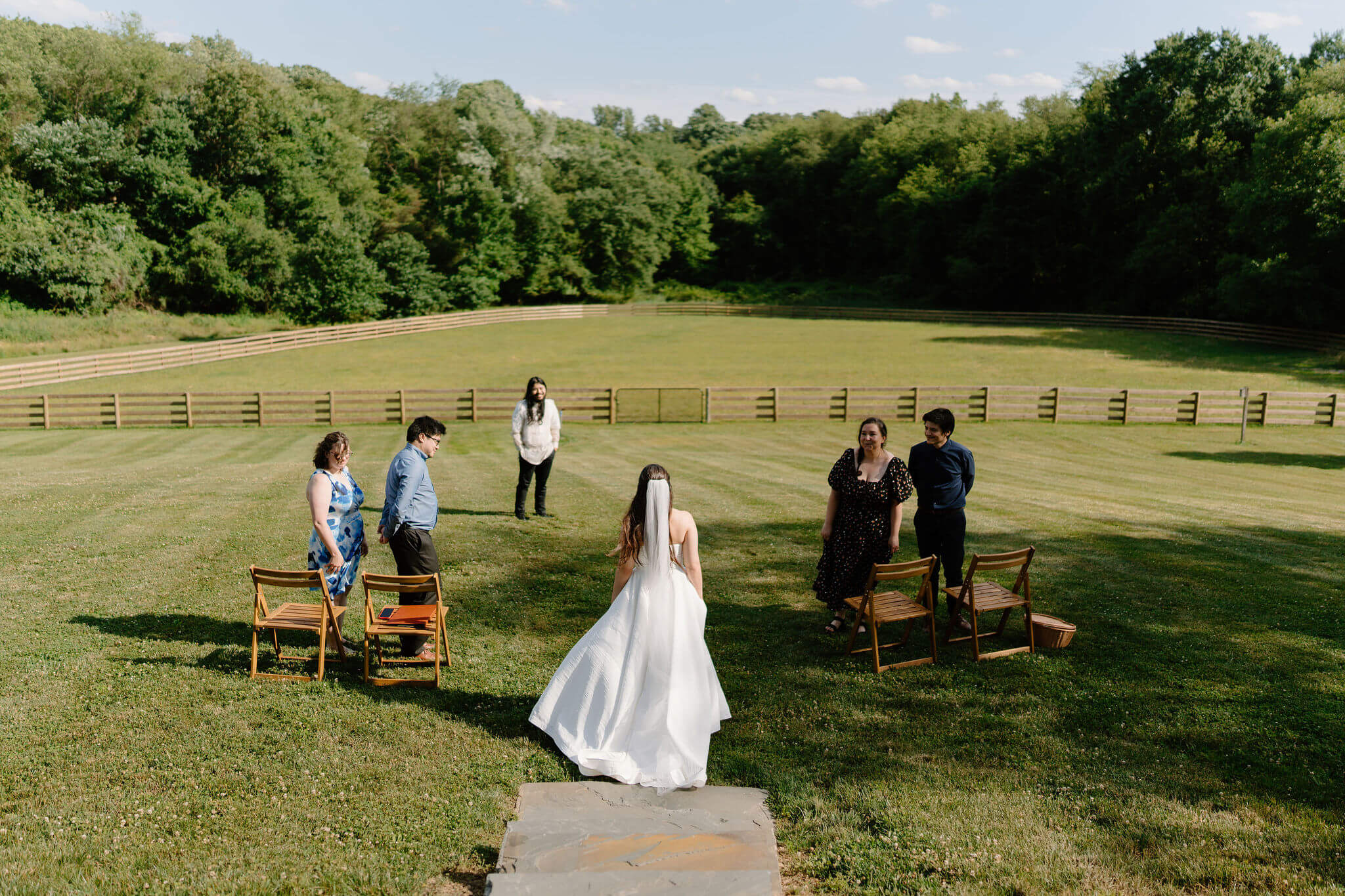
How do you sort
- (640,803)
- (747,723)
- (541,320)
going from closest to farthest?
(640,803), (747,723), (541,320)

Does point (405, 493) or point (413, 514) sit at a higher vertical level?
point (405, 493)

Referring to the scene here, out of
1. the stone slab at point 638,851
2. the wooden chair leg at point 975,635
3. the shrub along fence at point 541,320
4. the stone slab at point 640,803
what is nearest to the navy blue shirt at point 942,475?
the wooden chair leg at point 975,635

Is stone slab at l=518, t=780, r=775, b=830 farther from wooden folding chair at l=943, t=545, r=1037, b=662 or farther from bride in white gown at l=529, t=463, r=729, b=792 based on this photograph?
wooden folding chair at l=943, t=545, r=1037, b=662

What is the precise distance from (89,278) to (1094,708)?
52259 millimetres

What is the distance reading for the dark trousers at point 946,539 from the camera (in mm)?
8016

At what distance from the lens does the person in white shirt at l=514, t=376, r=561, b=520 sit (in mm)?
11965

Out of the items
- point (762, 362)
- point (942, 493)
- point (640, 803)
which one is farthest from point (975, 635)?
point (762, 362)

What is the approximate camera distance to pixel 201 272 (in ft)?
170

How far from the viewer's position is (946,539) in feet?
26.5

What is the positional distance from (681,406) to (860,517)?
69.8 feet

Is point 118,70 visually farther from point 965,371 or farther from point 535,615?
point 535,615

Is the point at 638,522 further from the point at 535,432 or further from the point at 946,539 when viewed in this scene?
the point at 535,432

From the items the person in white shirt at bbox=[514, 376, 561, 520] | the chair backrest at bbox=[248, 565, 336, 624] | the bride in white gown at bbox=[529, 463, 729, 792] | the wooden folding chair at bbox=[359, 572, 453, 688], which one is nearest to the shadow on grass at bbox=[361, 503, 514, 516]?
the person in white shirt at bbox=[514, 376, 561, 520]

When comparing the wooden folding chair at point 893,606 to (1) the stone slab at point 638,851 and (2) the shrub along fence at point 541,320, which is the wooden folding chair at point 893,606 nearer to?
(1) the stone slab at point 638,851
